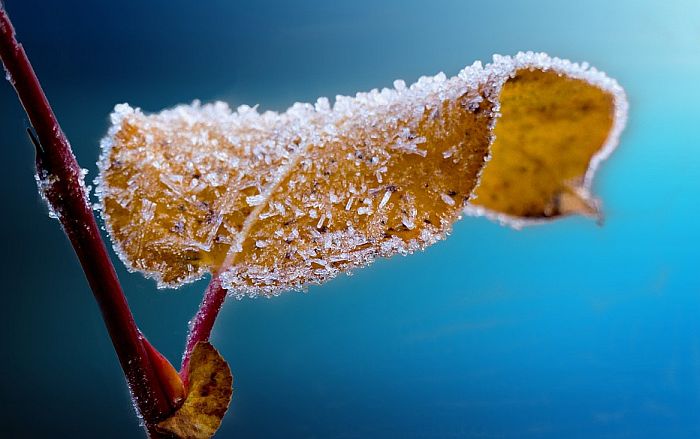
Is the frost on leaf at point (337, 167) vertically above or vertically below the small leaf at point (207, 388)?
above

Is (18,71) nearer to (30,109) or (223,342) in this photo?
(30,109)

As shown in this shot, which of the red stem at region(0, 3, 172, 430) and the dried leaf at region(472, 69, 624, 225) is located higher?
the dried leaf at region(472, 69, 624, 225)

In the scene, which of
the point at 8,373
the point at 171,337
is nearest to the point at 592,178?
the point at 171,337

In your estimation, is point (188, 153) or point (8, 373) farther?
point (8, 373)

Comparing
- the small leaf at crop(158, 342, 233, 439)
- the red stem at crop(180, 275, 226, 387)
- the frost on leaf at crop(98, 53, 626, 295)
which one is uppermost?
the frost on leaf at crop(98, 53, 626, 295)
